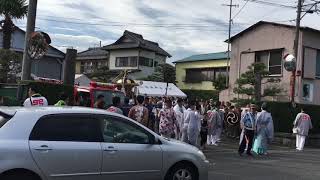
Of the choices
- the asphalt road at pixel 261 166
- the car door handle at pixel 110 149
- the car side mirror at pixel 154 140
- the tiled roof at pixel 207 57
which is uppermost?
the tiled roof at pixel 207 57

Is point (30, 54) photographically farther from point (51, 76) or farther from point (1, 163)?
point (51, 76)

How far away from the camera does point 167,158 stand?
9641 mm

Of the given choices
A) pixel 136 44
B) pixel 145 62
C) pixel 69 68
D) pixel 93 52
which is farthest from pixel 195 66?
pixel 69 68

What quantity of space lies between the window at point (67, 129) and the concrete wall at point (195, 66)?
159 feet

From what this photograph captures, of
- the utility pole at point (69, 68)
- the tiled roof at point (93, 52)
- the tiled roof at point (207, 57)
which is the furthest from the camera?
the tiled roof at point (93, 52)

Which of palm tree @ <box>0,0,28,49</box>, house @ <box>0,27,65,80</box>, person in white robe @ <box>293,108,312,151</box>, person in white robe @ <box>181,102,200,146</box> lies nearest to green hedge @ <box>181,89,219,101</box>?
house @ <box>0,27,65,80</box>

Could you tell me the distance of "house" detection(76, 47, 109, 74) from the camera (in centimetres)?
6769

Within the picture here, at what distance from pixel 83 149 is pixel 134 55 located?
53.4 metres

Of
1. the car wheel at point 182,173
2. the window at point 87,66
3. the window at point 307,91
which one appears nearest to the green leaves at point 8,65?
the window at point 307,91

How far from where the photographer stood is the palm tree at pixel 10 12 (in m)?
31.7

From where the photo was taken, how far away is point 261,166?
15.4m

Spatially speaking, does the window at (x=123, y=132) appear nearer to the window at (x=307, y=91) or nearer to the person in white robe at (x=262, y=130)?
the person in white robe at (x=262, y=130)

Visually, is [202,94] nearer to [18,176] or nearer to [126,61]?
[126,61]

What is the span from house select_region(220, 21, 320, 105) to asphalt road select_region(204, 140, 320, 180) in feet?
45.4
